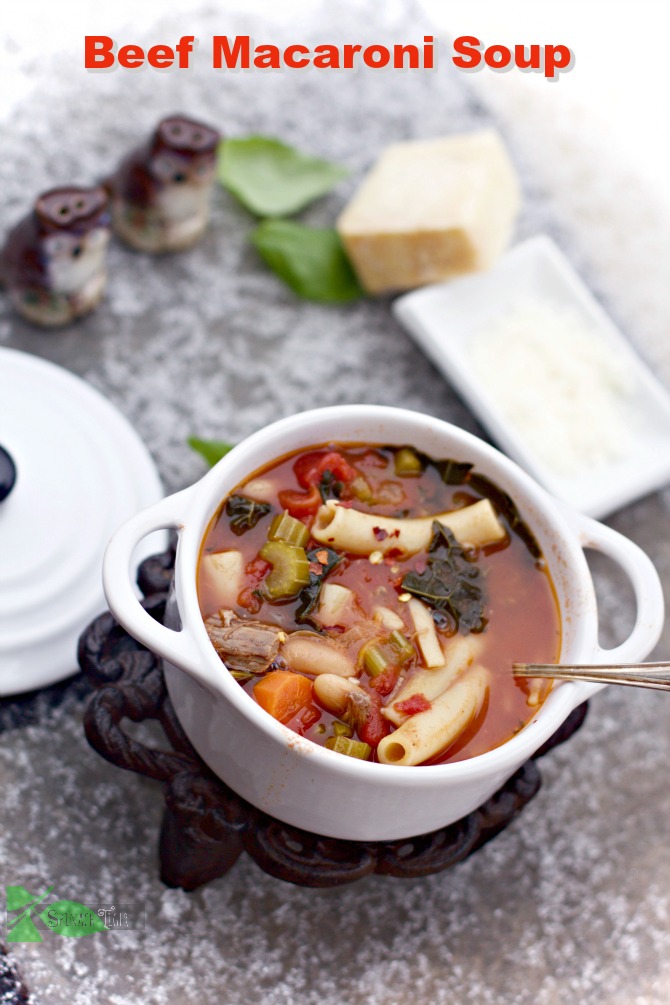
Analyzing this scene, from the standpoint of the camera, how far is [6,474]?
4.29 feet

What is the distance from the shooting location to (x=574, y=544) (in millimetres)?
1139

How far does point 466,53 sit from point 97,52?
2.29ft

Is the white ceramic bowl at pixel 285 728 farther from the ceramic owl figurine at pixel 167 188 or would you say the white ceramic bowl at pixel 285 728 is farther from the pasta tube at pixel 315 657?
the ceramic owl figurine at pixel 167 188

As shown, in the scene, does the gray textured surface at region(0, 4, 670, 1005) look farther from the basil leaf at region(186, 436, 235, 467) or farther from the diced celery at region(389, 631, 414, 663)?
the diced celery at region(389, 631, 414, 663)

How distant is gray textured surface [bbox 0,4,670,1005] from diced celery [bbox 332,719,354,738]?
1.27 ft

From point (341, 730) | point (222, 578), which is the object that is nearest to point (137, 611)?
point (222, 578)

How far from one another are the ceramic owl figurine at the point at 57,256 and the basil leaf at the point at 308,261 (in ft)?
0.94

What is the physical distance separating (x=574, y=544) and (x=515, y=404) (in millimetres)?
529

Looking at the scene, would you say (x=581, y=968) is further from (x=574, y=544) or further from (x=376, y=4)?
(x=376, y=4)

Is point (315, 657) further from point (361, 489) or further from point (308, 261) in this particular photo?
point (308, 261)

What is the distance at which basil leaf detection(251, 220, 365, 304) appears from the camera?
172cm

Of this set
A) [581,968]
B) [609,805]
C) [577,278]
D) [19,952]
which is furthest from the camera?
[577,278]

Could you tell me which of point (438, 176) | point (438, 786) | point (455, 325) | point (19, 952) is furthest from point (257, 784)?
point (438, 176)

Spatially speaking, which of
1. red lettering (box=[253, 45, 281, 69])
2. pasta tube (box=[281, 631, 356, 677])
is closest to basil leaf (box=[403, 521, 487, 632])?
pasta tube (box=[281, 631, 356, 677])
